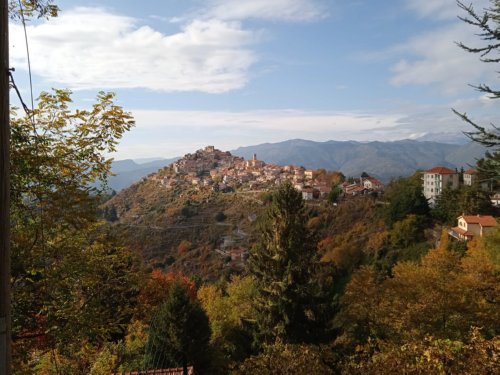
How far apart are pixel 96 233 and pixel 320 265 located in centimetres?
1128

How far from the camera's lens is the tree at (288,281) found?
A: 1498cm

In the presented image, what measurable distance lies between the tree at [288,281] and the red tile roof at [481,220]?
2802 cm

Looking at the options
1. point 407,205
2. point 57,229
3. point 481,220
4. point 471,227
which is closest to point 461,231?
point 471,227

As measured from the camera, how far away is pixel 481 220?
37.0 metres

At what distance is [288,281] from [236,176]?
345 feet

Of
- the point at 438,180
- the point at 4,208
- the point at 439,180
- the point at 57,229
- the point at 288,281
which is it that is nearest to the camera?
the point at 4,208

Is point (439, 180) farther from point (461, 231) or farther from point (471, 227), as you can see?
point (471, 227)

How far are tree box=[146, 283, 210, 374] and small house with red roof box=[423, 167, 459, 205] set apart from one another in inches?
2097

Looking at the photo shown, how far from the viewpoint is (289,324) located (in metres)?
15.0

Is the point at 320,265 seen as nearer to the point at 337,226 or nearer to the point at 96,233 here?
the point at 96,233

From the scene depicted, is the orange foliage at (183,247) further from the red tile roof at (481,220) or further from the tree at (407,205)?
the red tile roof at (481,220)

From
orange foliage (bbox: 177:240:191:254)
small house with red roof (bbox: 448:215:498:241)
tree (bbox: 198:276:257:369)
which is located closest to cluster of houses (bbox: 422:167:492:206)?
small house with red roof (bbox: 448:215:498:241)

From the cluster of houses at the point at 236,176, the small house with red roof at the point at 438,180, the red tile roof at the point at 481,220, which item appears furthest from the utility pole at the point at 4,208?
the cluster of houses at the point at 236,176

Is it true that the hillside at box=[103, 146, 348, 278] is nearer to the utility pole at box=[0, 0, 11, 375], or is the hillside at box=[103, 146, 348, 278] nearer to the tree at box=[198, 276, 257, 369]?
the tree at box=[198, 276, 257, 369]
